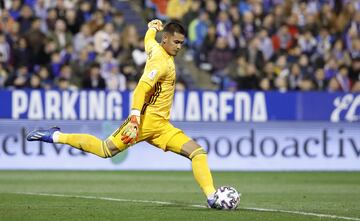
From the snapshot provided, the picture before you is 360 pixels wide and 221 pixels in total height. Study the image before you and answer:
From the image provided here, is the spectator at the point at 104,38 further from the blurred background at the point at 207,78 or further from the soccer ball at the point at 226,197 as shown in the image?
the soccer ball at the point at 226,197

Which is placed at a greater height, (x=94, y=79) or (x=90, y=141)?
(x=94, y=79)

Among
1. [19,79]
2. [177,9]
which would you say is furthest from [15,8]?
[177,9]

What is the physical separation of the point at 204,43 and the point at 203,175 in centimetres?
1355

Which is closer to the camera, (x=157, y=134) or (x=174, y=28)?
(x=174, y=28)

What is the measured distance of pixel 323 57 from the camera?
87.4 ft

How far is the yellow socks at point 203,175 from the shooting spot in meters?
12.8

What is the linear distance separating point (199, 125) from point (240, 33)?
4.64 metres

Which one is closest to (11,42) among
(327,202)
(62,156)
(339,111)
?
(62,156)

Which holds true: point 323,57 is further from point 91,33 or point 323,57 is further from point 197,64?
point 91,33

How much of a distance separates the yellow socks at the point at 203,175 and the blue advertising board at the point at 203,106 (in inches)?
423

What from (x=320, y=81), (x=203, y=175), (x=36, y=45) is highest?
(x=36, y=45)

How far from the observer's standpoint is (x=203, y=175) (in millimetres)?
12789

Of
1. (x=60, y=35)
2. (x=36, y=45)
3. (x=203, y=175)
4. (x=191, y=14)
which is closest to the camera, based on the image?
(x=203, y=175)

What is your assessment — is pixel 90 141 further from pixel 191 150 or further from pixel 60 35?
pixel 60 35
